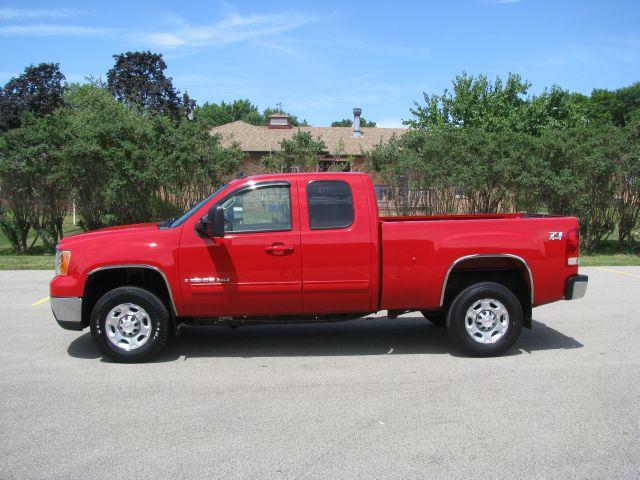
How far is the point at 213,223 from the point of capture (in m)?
6.11

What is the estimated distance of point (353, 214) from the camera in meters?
6.44

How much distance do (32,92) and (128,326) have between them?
65534 mm

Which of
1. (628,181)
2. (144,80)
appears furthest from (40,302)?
(144,80)

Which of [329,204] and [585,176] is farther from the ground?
[585,176]

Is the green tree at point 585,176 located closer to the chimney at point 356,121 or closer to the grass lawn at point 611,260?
the grass lawn at point 611,260

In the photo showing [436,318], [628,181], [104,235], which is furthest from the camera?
[628,181]

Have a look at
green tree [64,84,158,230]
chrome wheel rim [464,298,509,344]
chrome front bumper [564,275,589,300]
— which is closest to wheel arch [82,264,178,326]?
chrome wheel rim [464,298,509,344]

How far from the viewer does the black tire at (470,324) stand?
6492 millimetres

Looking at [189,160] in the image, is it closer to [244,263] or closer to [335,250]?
[244,263]

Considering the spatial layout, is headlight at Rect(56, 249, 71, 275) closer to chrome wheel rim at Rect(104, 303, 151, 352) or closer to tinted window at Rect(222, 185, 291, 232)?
chrome wheel rim at Rect(104, 303, 151, 352)

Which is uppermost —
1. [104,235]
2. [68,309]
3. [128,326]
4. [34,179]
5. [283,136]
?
[283,136]

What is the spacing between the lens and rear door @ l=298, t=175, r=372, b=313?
6.33m

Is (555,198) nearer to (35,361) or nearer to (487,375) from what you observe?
(487,375)

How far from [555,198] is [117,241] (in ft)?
43.4
